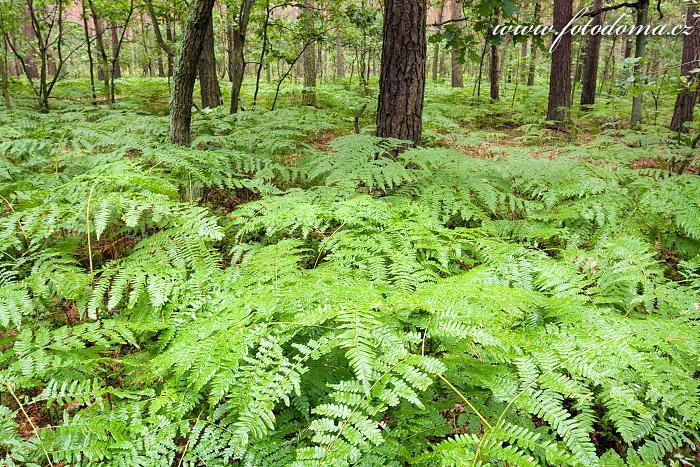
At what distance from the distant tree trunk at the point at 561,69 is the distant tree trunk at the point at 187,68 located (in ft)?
29.8

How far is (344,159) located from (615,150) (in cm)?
406

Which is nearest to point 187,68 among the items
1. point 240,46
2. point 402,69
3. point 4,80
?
point 402,69

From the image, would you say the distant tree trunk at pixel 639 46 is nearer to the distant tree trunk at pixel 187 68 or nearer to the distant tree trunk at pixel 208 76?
the distant tree trunk at pixel 187 68

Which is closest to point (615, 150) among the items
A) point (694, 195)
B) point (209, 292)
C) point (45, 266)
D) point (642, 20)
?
point (694, 195)

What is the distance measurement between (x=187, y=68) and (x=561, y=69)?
9874mm

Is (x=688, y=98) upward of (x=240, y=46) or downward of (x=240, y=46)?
A: downward

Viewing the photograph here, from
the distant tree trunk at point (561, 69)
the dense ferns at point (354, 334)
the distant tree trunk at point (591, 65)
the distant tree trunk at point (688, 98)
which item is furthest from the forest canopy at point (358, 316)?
the distant tree trunk at point (591, 65)

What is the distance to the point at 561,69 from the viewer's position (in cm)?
995

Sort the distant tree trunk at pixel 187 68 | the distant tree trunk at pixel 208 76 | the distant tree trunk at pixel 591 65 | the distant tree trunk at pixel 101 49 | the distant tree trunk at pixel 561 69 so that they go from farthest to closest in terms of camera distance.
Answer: the distant tree trunk at pixel 591 65 < the distant tree trunk at pixel 561 69 < the distant tree trunk at pixel 208 76 < the distant tree trunk at pixel 101 49 < the distant tree trunk at pixel 187 68

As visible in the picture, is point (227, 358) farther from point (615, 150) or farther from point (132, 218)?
point (615, 150)

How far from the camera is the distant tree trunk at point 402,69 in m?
4.04

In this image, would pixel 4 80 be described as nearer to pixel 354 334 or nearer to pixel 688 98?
pixel 354 334

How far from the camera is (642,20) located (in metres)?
6.71

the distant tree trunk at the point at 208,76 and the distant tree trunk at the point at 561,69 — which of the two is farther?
the distant tree trunk at the point at 561,69
